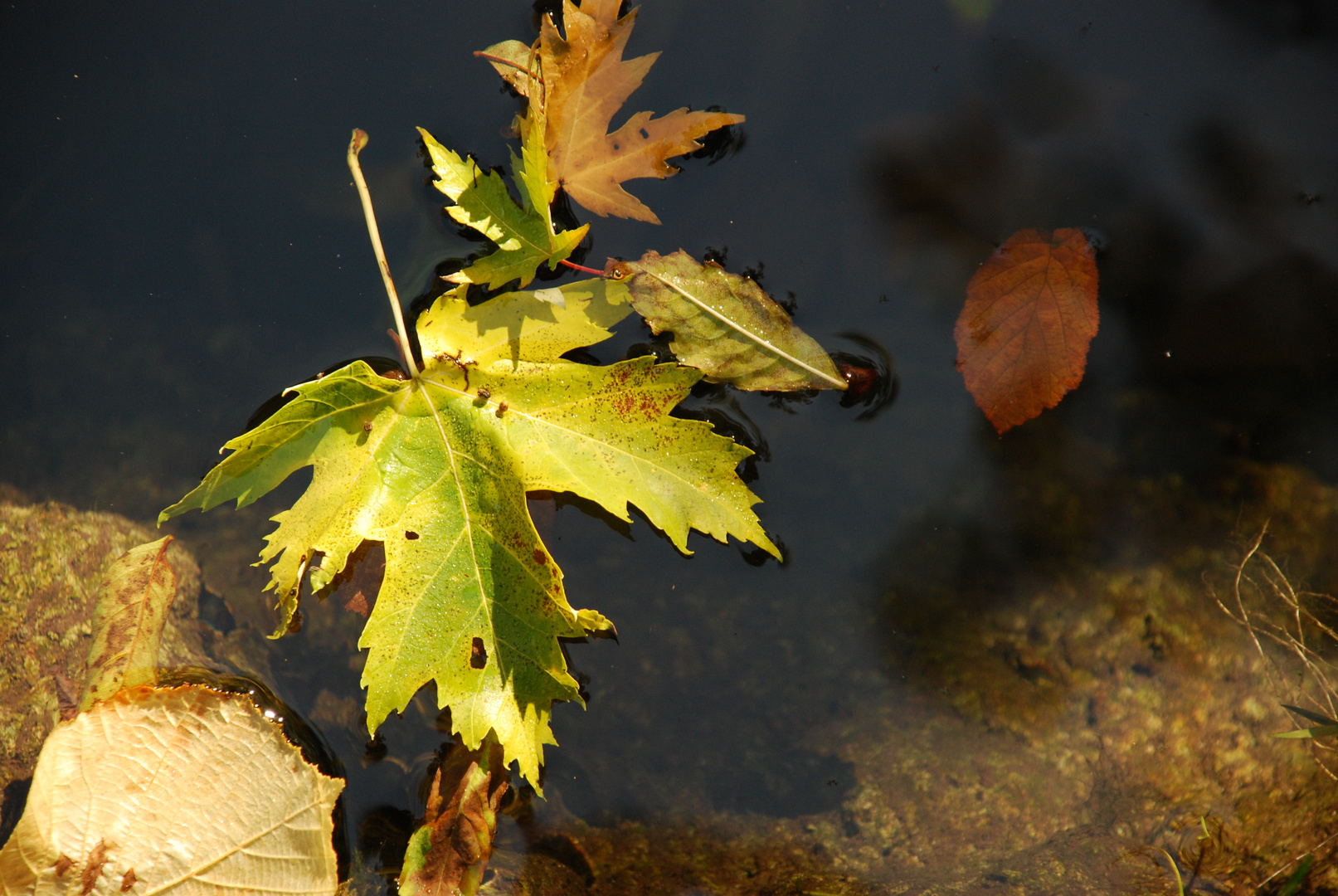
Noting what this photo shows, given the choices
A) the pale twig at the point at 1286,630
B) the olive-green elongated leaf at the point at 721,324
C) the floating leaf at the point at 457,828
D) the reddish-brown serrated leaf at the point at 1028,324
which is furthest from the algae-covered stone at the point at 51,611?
the pale twig at the point at 1286,630

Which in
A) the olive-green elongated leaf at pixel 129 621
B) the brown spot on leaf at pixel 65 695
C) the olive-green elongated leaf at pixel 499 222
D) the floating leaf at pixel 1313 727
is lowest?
the floating leaf at pixel 1313 727

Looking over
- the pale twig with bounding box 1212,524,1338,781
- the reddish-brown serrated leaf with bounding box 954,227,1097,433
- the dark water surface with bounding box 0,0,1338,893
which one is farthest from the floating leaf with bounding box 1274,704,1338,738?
the reddish-brown serrated leaf with bounding box 954,227,1097,433

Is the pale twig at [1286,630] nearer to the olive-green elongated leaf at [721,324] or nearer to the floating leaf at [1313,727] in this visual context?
the floating leaf at [1313,727]

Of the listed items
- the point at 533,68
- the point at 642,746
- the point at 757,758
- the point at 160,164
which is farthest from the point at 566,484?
the point at 160,164

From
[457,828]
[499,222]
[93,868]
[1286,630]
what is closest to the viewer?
[93,868]

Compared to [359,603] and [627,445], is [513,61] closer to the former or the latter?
[627,445]

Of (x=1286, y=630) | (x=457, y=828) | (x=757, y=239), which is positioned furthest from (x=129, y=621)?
(x=1286, y=630)

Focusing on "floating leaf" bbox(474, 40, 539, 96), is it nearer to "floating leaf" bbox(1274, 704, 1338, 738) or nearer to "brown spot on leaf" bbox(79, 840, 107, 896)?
"brown spot on leaf" bbox(79, 840, 107, 896)
